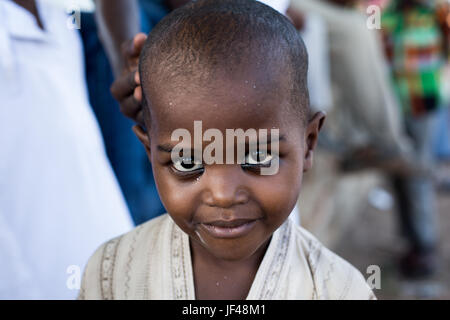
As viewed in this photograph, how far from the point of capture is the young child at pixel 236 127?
2.90ft

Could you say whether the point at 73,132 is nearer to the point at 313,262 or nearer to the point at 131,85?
the point at 131,85

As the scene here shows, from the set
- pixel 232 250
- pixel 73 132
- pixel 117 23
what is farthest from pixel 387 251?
pixel 232 250

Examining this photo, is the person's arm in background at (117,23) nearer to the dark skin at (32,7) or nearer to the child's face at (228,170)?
the dark skin at (32,7)

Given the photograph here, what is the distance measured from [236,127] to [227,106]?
0.13 feet

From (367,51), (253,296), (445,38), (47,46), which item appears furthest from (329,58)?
(253,296)

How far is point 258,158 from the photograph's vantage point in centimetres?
93

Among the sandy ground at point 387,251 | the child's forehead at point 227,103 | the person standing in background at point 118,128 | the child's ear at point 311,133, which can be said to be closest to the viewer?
the child's forehead at point 227,103

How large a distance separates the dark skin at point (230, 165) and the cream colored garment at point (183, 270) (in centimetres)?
15

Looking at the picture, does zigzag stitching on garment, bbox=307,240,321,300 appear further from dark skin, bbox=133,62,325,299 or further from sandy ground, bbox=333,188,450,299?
sandy ground, bbox=333,188,450,299

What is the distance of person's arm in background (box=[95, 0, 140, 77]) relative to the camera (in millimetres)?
1407

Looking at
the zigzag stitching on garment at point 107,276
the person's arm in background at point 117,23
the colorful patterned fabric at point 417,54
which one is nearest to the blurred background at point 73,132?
the person's arm in background at point 117,23

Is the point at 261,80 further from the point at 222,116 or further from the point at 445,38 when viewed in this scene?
the point at 445,38

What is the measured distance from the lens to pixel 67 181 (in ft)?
4.96

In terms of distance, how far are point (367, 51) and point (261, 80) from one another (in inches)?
96.7
